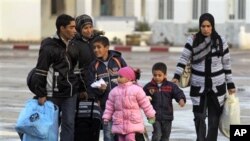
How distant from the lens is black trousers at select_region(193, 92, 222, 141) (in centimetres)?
996

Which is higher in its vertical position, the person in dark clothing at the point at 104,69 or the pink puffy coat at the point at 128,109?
the person in dark clothing at the point at 104,69

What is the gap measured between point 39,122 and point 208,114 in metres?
2.57

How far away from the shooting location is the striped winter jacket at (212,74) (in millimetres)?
9875

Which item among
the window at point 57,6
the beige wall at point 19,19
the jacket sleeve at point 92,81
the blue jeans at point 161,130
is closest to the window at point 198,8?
the beige wall at point 19,19

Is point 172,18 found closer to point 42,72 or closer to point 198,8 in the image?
point 198,8

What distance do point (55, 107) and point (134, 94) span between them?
0.84 meters

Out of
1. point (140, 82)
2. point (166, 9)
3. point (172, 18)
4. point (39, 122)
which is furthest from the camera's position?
point (166, 9)

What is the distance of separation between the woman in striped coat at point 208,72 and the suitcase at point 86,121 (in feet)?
4.43

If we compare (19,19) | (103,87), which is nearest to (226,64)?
(103,87)

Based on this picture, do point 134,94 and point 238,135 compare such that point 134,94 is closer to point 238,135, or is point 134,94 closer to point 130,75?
point 130,75

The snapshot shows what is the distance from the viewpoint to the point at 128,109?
8.60 m

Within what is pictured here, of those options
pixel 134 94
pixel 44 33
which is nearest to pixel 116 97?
pixel 134 94

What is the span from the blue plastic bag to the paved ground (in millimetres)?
3136

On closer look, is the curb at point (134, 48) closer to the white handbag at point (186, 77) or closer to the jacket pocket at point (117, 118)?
the white handbag at point (186, 77)
